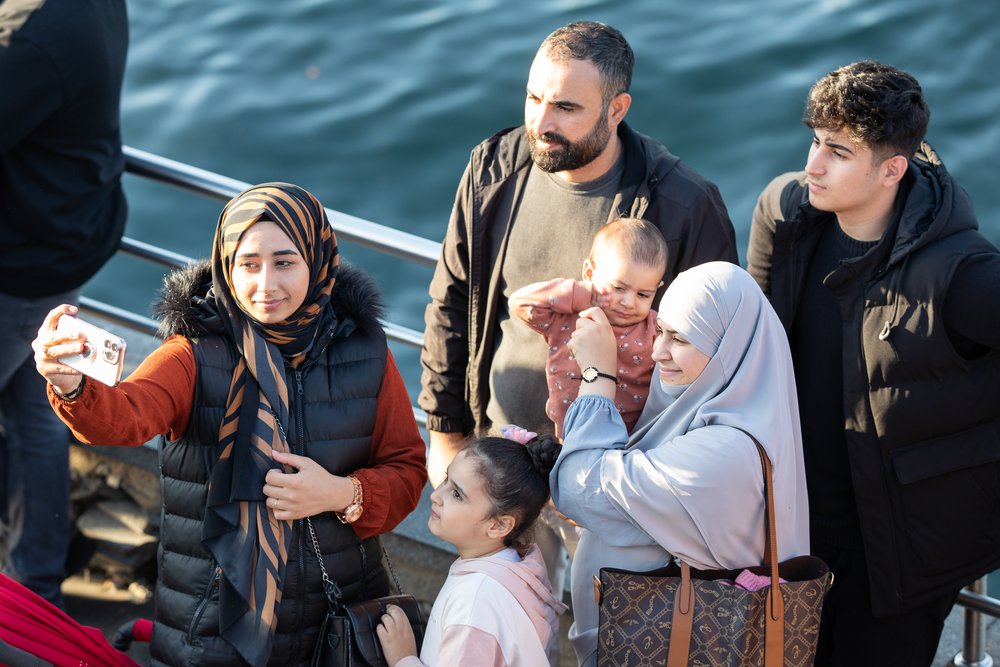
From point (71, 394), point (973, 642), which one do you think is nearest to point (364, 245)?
point (71, 394)

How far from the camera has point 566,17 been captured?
386 inches

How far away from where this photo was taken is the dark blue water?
27.9 feet

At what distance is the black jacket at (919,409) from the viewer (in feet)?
9.93

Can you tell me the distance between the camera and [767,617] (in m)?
2.69

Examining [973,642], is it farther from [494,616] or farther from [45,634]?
[45,634]

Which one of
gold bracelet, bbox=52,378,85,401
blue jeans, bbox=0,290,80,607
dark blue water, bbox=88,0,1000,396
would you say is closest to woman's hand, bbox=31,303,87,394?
gold bracelet, bbox=52,378,85,401

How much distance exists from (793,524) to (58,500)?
258 centimetres

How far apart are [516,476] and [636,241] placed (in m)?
0.70

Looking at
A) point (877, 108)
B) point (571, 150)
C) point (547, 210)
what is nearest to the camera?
point (877, 108)

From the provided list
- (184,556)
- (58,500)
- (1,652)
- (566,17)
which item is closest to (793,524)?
(184,556)

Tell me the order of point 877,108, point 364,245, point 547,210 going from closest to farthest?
point 877,108
point 547,210
point 364,245

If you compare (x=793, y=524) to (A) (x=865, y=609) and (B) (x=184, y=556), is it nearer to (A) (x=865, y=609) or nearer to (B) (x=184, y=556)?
(A) (x=865, y=609)

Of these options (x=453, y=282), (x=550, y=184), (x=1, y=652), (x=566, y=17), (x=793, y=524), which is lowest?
(x=1, y=652)

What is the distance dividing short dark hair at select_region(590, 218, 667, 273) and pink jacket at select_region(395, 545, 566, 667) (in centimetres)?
80
